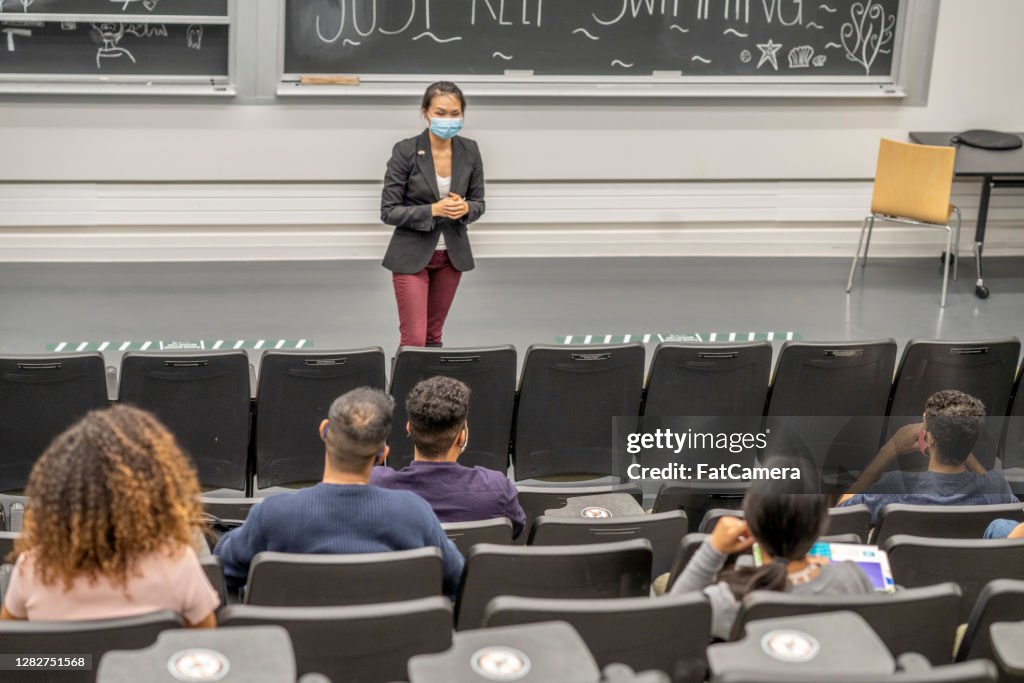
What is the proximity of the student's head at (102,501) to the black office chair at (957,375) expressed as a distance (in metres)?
3.11

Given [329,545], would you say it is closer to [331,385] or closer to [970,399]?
[331,385]

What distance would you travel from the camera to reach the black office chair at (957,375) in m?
4.59

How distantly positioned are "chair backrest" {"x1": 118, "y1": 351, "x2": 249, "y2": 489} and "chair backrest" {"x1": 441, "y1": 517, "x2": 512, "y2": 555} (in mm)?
1475

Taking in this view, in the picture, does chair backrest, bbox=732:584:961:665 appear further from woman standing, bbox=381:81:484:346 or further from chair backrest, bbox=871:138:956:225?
chair backrest, bbox=871:138:956:225

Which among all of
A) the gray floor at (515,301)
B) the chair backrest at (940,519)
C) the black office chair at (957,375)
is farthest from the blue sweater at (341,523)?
the gray floor at (515,301)

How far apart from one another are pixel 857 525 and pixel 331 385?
1.95 meters

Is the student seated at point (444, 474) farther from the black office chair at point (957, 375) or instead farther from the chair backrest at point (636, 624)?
the black office chair at point (957, 375)

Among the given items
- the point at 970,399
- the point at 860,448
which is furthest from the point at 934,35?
the point at 970,399

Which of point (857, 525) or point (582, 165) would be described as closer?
point (857, 525)

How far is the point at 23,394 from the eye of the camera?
13.7ft

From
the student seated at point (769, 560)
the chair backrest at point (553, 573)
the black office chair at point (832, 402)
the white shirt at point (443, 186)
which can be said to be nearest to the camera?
the student seated at point (769, 560)

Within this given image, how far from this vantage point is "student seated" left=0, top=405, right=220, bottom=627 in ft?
7.16

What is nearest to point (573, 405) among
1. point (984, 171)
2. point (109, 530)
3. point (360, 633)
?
point (360, 633)

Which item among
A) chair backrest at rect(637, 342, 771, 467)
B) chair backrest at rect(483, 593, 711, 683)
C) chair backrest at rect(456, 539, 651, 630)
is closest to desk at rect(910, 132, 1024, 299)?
chair backrest at rect(637, 342, 771, 467)
